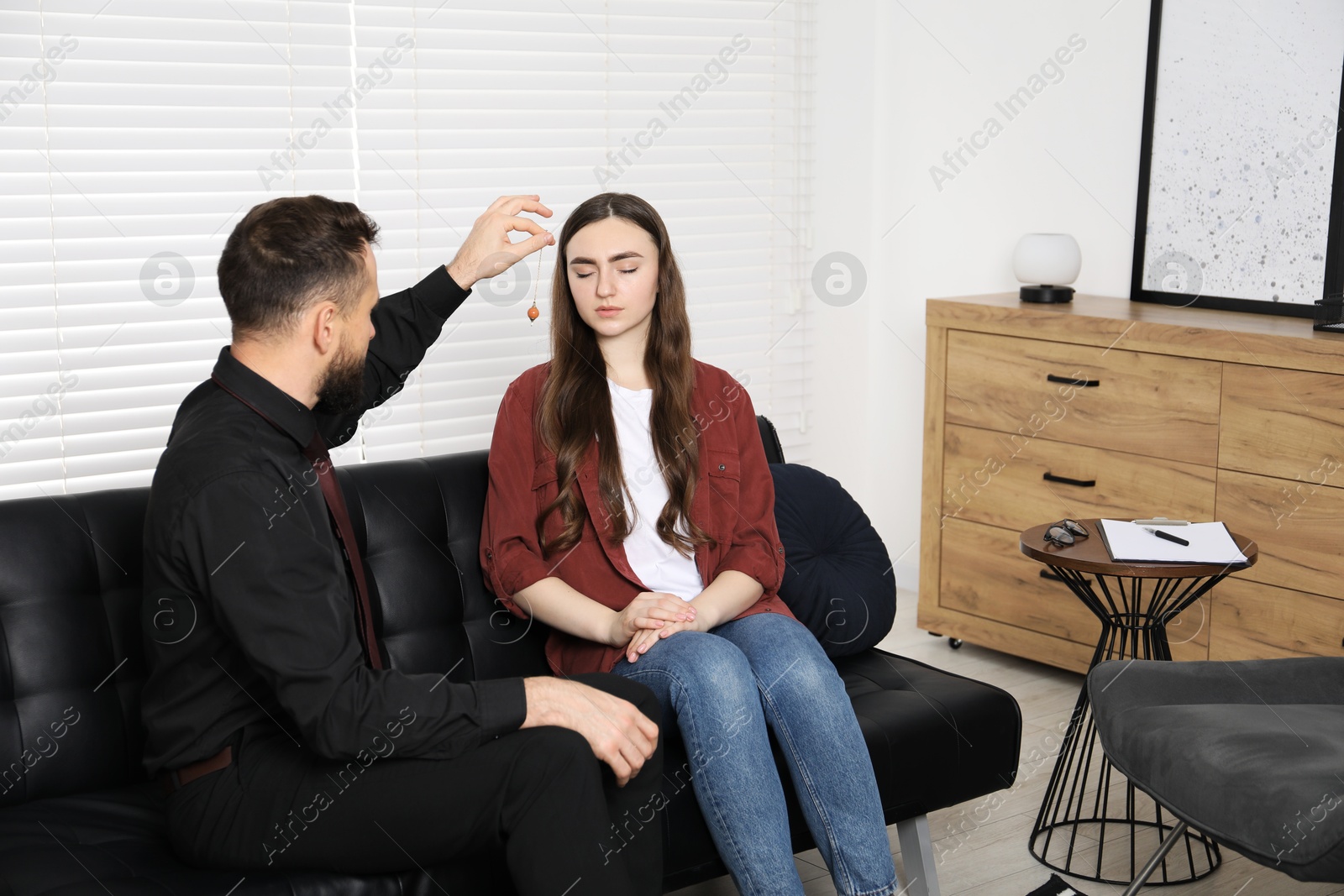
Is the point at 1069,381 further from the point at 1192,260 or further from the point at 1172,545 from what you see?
the point at 1172,545

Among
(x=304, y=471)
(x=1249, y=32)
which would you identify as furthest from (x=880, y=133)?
(x=304, y=471)

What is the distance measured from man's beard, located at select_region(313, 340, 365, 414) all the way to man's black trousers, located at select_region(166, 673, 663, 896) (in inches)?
18.9

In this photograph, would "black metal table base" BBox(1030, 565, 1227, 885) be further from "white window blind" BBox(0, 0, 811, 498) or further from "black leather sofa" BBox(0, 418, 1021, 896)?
"white window blind" BBox(0, 0, 811, 498)

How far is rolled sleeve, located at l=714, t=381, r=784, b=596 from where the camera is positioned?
7.55 feet

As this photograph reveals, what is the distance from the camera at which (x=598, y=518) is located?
2.26 m

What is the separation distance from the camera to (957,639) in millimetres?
3705

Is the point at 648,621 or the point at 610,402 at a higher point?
the point at 610,402

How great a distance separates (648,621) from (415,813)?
22.2 inches

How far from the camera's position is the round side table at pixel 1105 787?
2.42m

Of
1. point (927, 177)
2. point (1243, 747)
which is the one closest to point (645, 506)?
point (1243, 747)

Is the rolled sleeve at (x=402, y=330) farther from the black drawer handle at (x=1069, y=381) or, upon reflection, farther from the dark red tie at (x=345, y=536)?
the black drawer handle at (x=1069, y=381)

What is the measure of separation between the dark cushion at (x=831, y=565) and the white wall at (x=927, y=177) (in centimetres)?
146

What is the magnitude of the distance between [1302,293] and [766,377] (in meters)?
1.60

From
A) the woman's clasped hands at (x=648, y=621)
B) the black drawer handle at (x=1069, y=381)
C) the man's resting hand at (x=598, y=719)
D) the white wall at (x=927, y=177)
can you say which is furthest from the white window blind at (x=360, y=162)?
the man's resting hand at (x=598, y=719)
